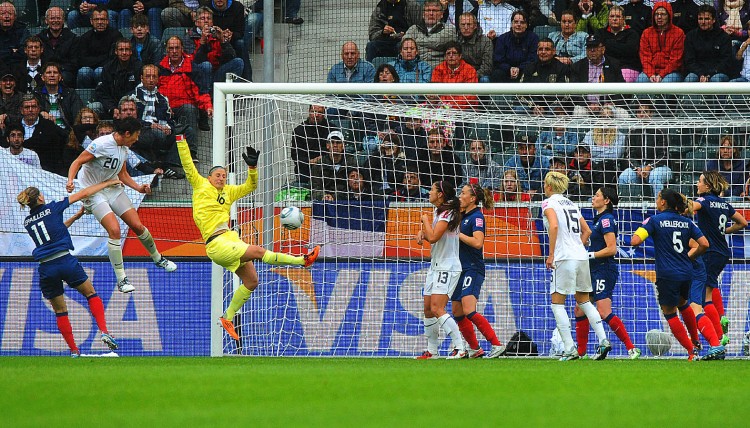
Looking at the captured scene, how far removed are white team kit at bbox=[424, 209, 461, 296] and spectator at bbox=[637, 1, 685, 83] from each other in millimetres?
6260

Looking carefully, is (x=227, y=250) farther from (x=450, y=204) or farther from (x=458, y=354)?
(x=458, y=354)

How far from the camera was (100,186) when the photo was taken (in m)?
13.1

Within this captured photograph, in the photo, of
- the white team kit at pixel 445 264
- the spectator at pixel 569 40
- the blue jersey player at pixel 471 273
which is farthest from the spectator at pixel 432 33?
the white team kit at pixel 445 264

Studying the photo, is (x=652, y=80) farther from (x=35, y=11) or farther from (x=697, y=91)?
(x=35, y=11)

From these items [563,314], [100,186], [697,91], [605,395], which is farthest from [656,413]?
[100,186]

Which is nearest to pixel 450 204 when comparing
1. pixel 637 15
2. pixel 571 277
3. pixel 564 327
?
pixel 571 277

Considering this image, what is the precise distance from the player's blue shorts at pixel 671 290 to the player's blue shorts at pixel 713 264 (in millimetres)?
995

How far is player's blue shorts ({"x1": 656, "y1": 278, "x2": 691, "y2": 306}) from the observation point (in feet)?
38.9

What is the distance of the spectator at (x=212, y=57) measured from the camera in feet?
58.1

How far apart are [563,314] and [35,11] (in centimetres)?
1162

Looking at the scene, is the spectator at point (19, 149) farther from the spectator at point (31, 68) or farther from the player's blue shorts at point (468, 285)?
the player's blue shorts at point (468, 285)

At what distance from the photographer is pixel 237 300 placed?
42.0ft

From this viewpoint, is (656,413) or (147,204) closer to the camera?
(656,413)

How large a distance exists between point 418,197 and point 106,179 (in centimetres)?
402
